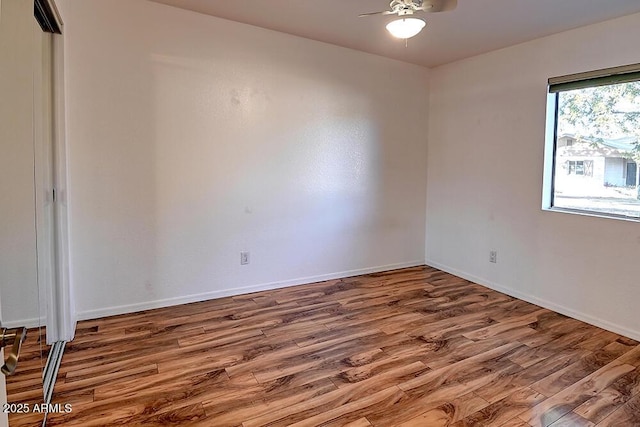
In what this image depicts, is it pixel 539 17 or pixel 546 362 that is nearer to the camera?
pixel 546 362

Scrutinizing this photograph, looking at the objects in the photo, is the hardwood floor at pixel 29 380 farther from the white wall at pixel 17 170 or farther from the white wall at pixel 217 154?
the white wall at pixel 217 154

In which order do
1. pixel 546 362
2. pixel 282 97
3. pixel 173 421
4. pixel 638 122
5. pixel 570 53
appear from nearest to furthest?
pixel 173 421 → pixel 546 362 → pixel 638 122 → pixel 570 53 → pixel 282 97

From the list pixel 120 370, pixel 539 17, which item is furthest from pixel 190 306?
pixel 539 17

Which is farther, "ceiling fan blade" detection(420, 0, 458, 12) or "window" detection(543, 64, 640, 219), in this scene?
"window" detection(543, 64, 640, 219)

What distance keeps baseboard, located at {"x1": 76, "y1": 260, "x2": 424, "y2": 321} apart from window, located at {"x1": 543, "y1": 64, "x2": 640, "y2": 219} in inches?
76.9

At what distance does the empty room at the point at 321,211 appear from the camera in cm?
209

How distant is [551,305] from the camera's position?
3496 mm

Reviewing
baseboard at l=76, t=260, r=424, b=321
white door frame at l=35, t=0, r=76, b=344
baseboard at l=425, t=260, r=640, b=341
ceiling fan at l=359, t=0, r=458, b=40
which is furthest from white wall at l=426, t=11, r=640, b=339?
white door frame at l=35, t=0, r=76, b=344

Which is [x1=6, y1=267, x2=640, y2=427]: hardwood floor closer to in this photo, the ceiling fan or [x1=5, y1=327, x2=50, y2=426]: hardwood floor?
[x1=5, y1=327, x2=50, y2=426]: hardwood floor

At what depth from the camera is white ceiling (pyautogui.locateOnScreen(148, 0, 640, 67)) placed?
2846 mm

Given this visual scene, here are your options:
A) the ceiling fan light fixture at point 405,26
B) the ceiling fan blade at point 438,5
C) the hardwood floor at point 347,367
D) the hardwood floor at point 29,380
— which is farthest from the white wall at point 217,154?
the ceiling fan blade at point 438,5

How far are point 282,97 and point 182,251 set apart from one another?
1.70 m

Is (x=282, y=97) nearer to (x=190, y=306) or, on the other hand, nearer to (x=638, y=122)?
(x=190, y=306)

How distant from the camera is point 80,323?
2.99 metres
